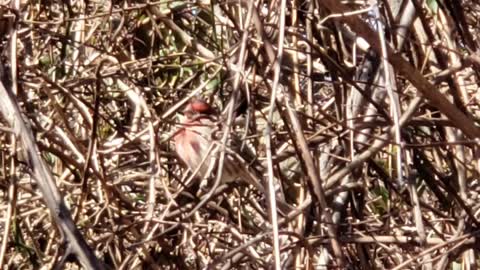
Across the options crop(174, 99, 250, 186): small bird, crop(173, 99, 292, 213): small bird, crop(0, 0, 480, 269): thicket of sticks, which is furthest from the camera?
crop(174, 99, 250, 186): small bird

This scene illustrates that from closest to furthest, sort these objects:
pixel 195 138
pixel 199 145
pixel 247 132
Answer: pixel 247 132 → pixel 199 145 → pixel 195 138

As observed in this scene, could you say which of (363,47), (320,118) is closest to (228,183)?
(320,118)

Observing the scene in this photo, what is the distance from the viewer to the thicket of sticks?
2916 millimetres

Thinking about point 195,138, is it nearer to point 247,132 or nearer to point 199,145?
point 199,145

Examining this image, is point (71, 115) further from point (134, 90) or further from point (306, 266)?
point (306, 266)

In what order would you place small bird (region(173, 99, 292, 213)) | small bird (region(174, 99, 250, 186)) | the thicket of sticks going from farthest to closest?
1. small bird (region(174, 99, 250, 186))
2. small bird (region(173, 99, 292, 213))
3. the thicket of sticks

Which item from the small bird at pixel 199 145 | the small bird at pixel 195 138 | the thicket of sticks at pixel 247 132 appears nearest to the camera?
the thicket of sticks at pixel 247 132

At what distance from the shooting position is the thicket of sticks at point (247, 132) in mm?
2916

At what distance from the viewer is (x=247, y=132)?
8.96 ft

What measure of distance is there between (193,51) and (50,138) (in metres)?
0.60

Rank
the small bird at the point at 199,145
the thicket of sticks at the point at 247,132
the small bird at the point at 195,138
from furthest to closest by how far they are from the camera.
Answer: the small bird at the point at 195,138 < the small bird at the point at 199,145 < the thicket of sticks at the point at 247,132

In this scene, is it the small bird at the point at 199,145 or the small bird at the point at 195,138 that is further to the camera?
the small bird at the point at 195,138

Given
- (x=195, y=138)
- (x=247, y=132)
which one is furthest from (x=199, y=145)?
(x=247, y=132)

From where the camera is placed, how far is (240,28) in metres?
2.84
